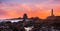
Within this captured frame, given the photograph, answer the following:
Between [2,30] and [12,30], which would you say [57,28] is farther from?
[2,30]

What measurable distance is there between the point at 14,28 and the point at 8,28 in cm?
65

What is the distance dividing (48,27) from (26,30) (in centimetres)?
352

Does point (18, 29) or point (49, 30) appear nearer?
point (49, 30)

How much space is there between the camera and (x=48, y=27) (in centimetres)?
1586

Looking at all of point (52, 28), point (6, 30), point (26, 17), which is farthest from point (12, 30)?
point (26, 17)

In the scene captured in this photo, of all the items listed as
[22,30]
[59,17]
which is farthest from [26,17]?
[22,30]

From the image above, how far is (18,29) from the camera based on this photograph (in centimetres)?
1666

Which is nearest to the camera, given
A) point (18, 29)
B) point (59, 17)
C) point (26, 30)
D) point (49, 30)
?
point (49, 30)

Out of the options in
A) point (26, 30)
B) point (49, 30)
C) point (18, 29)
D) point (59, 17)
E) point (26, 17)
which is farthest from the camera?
point (26, 17)

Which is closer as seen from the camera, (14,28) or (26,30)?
(14,28)

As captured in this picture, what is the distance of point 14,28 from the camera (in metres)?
16.7

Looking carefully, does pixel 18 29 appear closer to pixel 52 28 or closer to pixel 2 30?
pixel 2 30

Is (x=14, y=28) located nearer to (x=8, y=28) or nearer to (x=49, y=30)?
(x=8, y=28)

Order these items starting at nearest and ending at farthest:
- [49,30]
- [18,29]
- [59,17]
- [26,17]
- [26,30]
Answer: [49,30] < [18,29] < [26,30] < [59,17] < [26,17]
